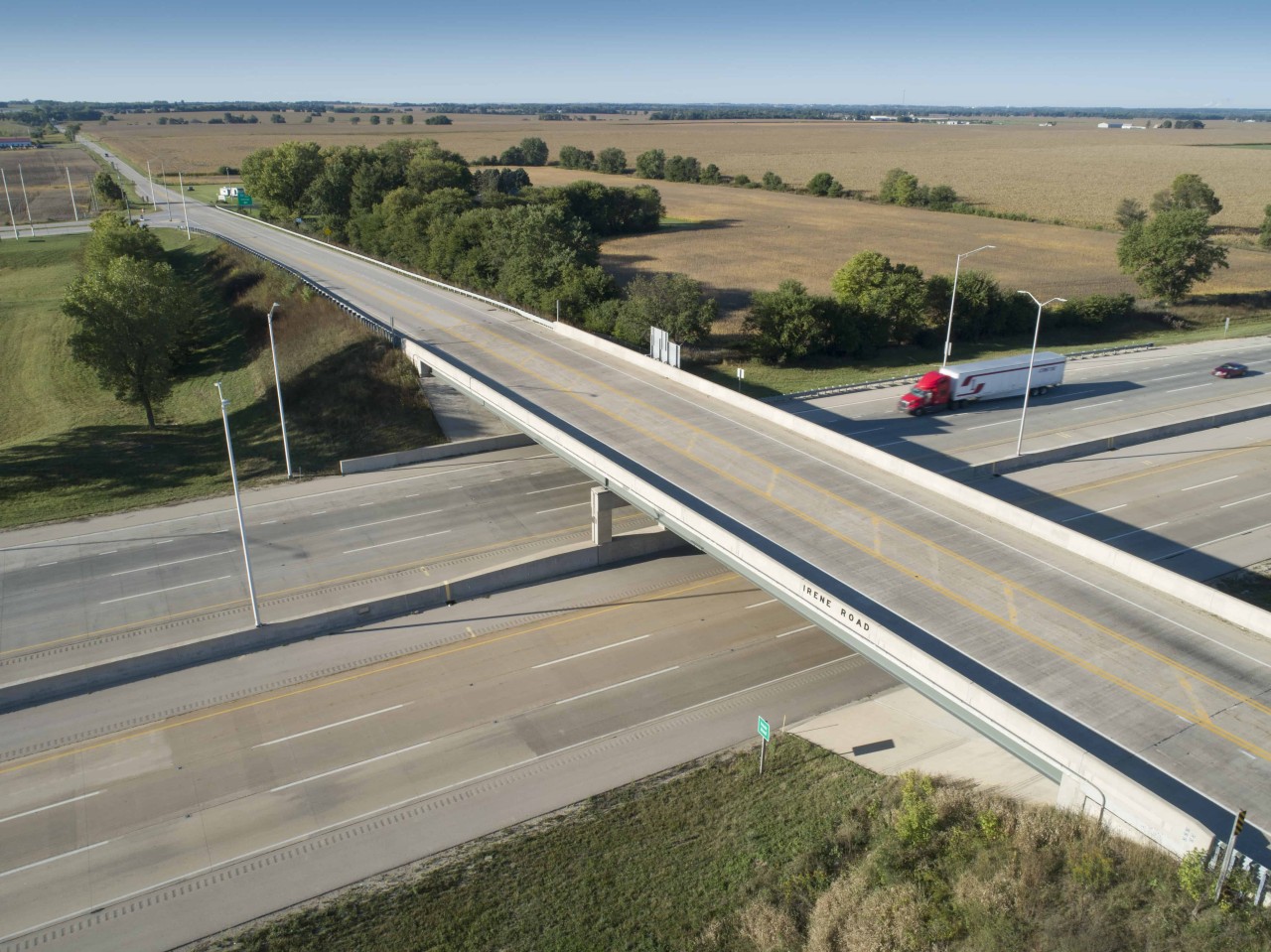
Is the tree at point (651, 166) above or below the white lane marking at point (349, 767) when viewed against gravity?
above

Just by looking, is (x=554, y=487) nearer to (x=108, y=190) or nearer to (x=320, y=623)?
(x=320, y=623)

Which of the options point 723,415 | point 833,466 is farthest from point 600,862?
point 723,415

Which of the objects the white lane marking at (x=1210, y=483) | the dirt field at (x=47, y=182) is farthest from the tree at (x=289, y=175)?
the white lane marking at (x=1210, y=483)

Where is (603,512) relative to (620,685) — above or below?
above

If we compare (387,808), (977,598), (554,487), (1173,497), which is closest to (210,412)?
(554,487)

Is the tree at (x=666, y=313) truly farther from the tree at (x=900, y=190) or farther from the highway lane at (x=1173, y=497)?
the tree at (x=900, y=190)

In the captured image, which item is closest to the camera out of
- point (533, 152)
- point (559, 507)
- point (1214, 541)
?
point (1214, 541)

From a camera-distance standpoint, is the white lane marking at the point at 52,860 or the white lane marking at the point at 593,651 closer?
the white lane marking at the point at 52,860
